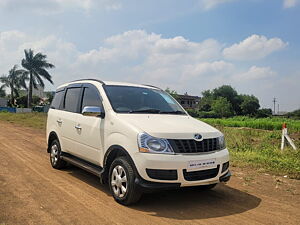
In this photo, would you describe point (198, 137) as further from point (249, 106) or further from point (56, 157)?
point (249, 106)

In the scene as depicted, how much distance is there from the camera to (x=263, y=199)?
4953 millimetres

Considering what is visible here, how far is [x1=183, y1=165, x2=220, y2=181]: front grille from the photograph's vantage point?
13.8ft

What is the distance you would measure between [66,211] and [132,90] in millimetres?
2508

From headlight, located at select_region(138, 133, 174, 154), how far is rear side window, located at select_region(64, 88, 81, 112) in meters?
2.37

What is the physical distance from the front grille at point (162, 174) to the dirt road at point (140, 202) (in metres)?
0.51

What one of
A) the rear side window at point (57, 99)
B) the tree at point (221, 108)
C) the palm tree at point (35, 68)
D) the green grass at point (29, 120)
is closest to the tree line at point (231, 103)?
the tree at point (221, 108)

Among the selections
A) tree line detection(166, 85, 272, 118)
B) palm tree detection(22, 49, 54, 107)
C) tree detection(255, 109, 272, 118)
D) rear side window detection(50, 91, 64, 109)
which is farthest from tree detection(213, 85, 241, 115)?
rear side window detection(50, 91, 64, 109)

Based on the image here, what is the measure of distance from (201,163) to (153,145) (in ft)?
2.46

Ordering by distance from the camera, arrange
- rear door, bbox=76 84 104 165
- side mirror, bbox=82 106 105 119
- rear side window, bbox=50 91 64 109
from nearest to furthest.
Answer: side mirror, bbox=82 106 105 119
rear door, bbox=76 84 104 165
rear side window, bbox=50 91 64 109

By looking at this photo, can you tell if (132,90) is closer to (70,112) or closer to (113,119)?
(113,119)

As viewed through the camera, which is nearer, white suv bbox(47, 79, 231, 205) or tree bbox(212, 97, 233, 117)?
white suv bbox(47, 79, 231, 205)

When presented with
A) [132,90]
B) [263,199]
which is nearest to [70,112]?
[132,90]

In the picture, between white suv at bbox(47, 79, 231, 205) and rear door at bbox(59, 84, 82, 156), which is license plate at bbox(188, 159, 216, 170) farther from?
rear door at bbox(59, 84, 82, 156)

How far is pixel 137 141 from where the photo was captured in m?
4.20
